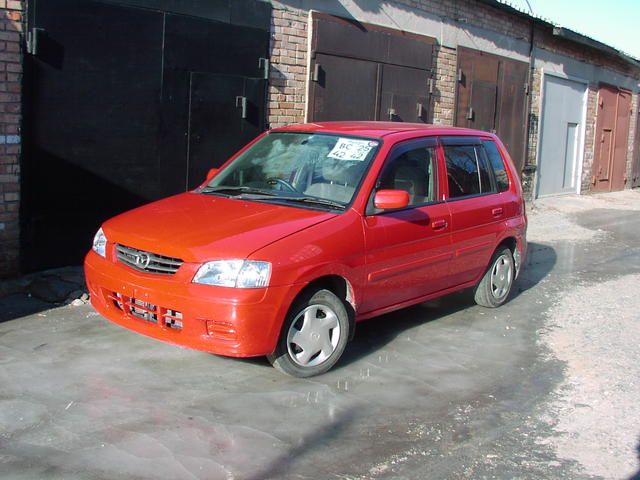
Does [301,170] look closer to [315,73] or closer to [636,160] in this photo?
[315,73]

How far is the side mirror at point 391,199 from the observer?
5.61 m

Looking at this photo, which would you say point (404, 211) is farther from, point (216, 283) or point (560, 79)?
point (560, 79)

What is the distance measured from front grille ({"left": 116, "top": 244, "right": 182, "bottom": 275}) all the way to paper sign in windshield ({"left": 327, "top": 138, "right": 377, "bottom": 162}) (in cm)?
173

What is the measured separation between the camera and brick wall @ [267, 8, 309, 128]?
10398 millimetres

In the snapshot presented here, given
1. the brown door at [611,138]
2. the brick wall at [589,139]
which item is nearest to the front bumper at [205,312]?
the brick wall at [589,139]

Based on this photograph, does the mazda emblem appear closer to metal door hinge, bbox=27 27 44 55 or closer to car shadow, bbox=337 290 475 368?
car shadow, bbox=337 290 475 368

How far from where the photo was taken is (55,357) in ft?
18.5

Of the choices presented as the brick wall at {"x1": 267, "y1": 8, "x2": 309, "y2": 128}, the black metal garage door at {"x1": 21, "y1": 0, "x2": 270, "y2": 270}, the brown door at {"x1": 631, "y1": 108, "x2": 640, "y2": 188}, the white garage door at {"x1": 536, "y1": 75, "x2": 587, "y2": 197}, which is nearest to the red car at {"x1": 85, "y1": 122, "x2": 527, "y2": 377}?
the black metal garage door at {"x1": 21, "y1": 0, "x2": 270, "y2": 270}

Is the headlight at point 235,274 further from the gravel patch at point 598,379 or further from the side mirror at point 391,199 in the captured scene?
the gravel patch at point 598,379

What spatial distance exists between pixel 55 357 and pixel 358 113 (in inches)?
291

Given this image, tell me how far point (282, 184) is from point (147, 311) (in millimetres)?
1571

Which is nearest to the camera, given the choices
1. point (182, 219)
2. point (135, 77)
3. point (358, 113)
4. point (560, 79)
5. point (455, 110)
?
point (182, 219)

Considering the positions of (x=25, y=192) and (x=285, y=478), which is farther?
(x=25, y=192)

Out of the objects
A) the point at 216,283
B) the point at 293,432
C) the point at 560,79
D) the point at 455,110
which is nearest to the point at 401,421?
the point at 293,432
